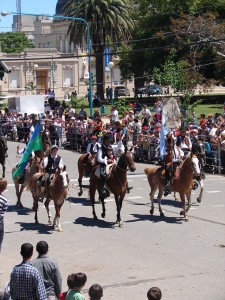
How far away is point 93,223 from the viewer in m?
19.3

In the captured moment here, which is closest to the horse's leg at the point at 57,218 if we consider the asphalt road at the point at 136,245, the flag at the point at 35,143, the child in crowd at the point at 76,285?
the asphalt road at the point at 136,245

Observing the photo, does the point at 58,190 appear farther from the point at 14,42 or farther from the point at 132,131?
the point at 14,42

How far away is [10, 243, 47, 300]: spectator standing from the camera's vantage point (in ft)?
30.6

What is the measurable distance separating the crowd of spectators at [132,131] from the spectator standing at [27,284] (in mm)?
15872

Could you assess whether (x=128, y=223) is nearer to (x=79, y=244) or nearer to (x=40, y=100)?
(x=79, y=244)

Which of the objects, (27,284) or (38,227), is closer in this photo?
(27,284)

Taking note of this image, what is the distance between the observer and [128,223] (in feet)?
63.1

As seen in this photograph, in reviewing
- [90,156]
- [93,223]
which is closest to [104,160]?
[93,223]

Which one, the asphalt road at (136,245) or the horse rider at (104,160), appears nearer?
the asphalt road at (136,245)

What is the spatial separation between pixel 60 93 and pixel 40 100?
54.2 metres

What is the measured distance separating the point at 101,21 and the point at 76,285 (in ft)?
163

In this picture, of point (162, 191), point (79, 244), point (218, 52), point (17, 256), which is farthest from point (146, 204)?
point (218, 52)

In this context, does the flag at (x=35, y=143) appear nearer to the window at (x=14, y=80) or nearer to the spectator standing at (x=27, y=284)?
the spectator standing at (x=27, y=284)

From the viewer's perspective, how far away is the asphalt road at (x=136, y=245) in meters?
13.6
